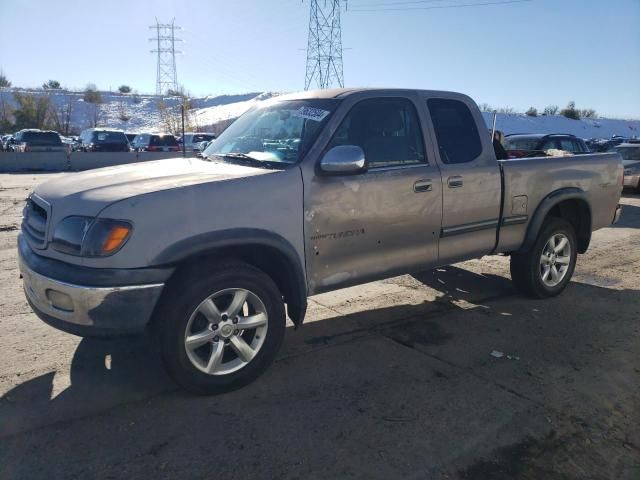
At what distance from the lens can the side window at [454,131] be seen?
A: 4383mm

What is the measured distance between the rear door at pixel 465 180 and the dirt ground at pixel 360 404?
790mm

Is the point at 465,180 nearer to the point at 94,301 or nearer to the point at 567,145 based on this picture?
the point at 94,301

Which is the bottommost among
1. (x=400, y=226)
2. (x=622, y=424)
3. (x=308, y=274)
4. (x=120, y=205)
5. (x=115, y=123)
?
(x=622, y=424)

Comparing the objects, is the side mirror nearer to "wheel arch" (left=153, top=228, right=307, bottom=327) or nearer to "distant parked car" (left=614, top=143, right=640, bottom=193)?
"wheel arch" (left=153, top=228, right=307, bottom=327)

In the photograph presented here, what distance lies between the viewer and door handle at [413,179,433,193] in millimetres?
4066

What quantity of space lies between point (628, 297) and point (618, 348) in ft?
5.43

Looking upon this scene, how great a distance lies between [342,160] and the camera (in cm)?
346

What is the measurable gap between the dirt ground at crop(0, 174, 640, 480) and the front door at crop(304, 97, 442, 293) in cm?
72

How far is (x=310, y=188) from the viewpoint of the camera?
3490mm

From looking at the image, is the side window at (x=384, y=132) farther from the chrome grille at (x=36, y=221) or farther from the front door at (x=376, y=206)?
the chrome grille at (x=36, y=221)

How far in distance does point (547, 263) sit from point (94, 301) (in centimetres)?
454

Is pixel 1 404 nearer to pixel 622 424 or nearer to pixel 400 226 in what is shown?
pixel 400 226

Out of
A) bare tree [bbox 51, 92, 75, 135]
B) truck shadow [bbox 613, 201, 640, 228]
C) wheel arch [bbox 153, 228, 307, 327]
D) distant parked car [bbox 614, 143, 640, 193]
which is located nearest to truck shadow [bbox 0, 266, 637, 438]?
wheel arch [bbox 153, 228, 307, 327]

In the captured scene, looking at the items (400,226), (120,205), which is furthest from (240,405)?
(400,226)
